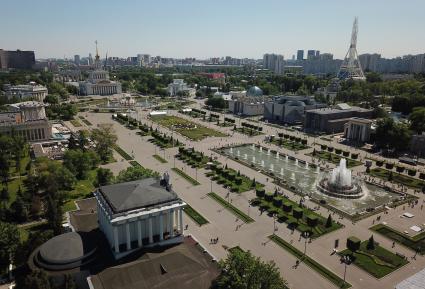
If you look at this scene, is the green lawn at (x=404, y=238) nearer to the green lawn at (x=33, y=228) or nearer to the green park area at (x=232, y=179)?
the green park area at (x=232, y=179)

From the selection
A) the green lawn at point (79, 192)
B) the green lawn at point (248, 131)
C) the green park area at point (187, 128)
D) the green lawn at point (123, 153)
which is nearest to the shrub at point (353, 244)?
the green lawn at point (79, 192)

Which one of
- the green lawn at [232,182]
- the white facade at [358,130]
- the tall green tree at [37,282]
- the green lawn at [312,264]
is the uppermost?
the white facade at [358,130]

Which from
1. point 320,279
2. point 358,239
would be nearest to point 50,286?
point 320,279

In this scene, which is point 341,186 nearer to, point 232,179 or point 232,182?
point 232,182

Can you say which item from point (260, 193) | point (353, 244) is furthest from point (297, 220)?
point (353, 244)

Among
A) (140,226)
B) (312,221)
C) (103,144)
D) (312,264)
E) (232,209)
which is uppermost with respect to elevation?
(103,144)

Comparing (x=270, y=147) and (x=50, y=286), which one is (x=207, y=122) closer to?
(x=270, y=147)
